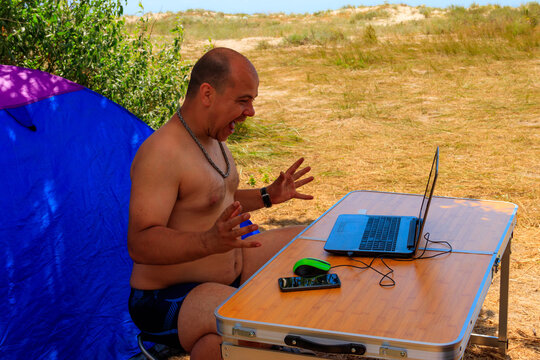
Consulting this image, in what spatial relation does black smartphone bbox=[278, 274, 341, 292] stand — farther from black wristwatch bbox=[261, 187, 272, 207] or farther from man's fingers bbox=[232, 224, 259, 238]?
black wristwatch bbox=[261, 187, 272, 207]

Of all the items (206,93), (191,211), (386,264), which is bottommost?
(386,264)

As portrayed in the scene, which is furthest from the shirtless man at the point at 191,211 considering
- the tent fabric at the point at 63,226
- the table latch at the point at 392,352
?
the tent fabric at the point at 63,226

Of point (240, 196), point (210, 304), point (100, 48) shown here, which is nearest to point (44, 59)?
point (100, 48)

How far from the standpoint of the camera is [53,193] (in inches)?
124

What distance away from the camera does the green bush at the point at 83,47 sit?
4.75 metres

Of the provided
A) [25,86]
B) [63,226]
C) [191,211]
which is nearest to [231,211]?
[191,211]

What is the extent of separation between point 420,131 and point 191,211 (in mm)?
6593

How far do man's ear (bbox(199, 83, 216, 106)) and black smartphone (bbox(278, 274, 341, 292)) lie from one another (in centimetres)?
79

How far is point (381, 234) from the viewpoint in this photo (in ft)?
8.04

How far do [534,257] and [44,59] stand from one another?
415 cm

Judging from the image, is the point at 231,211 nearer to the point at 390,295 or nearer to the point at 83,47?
the point at 390,295

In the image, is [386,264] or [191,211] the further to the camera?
[191,211]

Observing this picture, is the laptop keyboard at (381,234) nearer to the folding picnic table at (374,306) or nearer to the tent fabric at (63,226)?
the folding picnic table at (374,306)

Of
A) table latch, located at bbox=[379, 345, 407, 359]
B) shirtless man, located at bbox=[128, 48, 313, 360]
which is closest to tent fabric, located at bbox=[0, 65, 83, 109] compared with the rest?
shirtless man, located at bbox=[128, 48, 313, 360]
